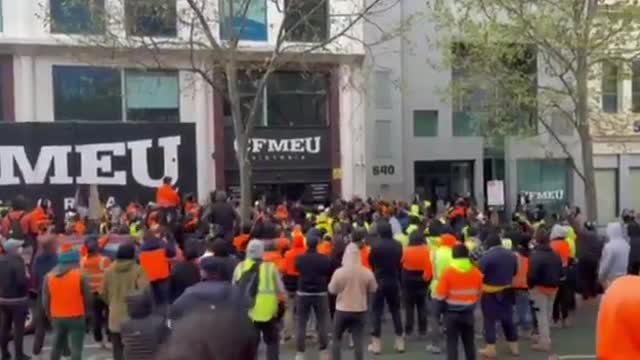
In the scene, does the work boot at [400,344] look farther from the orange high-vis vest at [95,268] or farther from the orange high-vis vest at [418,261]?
the orange high-vis vest at [95,268]

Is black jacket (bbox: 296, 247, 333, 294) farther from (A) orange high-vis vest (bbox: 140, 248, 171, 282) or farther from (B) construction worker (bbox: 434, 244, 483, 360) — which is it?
(A) orange high-vis vest (bbox: 140, 248, 171, 282)

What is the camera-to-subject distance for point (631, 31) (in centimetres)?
2178

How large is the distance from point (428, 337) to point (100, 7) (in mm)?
11666

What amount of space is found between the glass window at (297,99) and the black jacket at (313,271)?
20.2m

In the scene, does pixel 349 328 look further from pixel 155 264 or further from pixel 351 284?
pixel 155 264

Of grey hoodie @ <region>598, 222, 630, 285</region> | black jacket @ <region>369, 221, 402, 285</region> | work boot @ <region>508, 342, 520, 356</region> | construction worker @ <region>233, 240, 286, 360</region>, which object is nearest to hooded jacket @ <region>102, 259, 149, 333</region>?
construction worker @ <region>233, 240, 286, 360</region>

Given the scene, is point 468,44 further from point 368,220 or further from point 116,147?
point 116,147

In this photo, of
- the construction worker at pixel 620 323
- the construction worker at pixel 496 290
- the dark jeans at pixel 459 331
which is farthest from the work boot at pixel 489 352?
the construction worker at pixel 620 323

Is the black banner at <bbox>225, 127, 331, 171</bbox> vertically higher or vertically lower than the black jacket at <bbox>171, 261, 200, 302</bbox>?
higher

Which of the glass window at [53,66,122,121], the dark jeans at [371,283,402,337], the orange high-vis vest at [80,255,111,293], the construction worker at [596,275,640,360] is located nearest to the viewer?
the construction worker at [596,275,640,360]

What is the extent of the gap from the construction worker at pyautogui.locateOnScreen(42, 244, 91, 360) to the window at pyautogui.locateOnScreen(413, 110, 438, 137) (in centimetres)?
2496

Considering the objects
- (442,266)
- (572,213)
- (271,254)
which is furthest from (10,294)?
(572,213)

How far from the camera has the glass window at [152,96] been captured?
31328 millimetres

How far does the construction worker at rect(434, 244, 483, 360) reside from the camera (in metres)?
11.4
